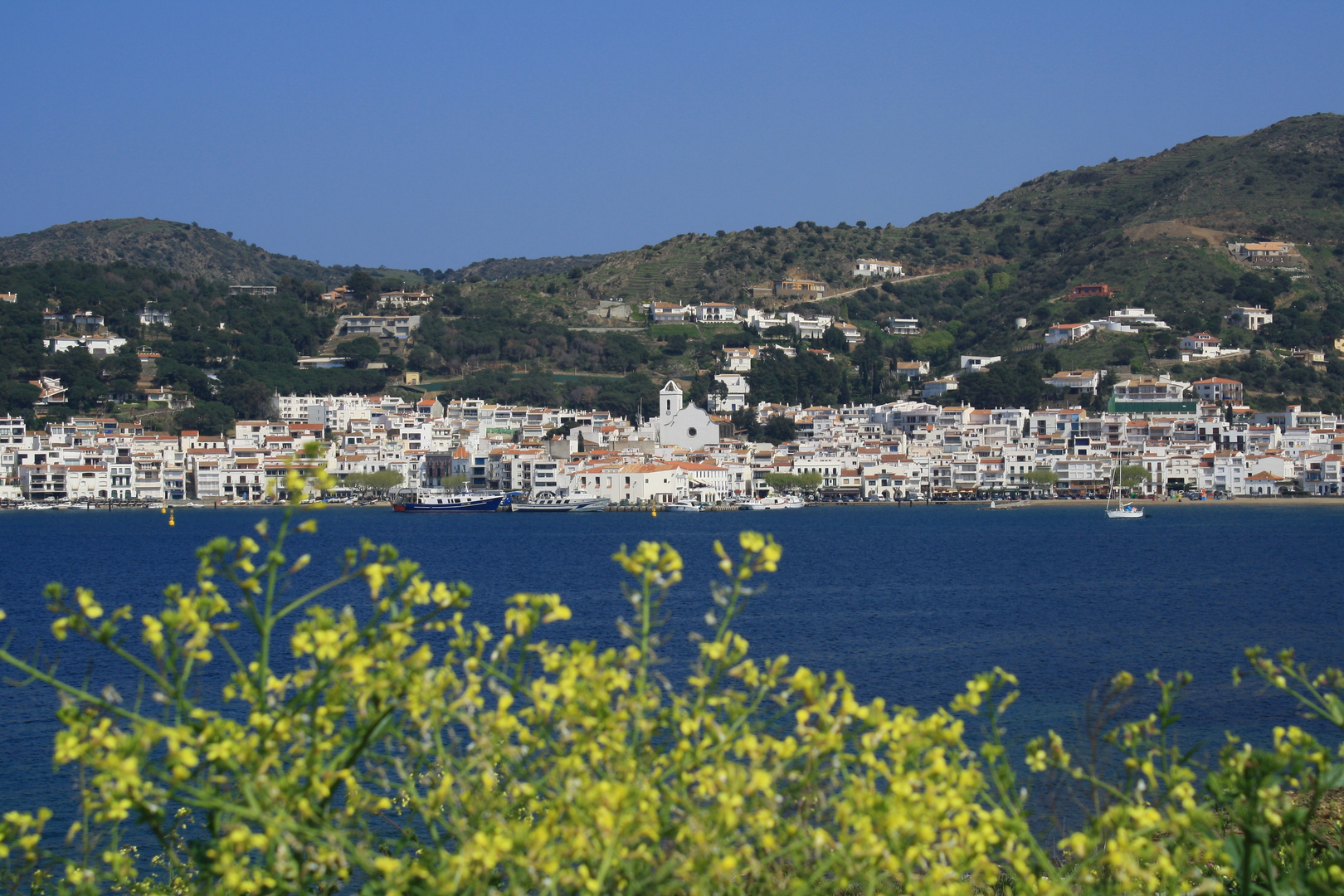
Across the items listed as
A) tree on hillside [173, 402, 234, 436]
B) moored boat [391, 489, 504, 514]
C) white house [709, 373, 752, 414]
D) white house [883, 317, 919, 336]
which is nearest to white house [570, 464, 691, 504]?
moored boat [391, 489, 504, 514]

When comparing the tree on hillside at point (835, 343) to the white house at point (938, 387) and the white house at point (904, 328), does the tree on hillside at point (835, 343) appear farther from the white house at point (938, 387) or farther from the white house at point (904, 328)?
the white house at point (938, 387)

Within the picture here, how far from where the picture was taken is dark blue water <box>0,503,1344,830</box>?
1546 cm

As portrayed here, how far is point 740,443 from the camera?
6931 cm

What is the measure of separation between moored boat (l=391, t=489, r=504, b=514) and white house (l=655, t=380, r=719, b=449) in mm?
10793

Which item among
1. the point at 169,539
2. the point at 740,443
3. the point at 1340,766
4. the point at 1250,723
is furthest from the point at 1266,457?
the point at 1340,766

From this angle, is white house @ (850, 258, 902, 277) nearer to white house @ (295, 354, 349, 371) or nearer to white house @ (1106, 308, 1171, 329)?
white house @ (1106, 308, 1171, 329)

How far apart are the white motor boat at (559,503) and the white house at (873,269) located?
179 feet

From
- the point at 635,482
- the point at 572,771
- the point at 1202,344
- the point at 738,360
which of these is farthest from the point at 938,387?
the point at 572,771

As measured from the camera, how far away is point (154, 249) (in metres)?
160

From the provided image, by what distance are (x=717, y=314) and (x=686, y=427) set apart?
2819cm

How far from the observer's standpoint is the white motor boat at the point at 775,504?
5916 centimetres

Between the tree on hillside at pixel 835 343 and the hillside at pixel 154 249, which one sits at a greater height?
the hillside at pixel 154 249

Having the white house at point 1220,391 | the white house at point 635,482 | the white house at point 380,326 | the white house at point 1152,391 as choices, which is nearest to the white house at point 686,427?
the white house at point 635,482

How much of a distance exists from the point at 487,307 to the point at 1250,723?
8565cm
